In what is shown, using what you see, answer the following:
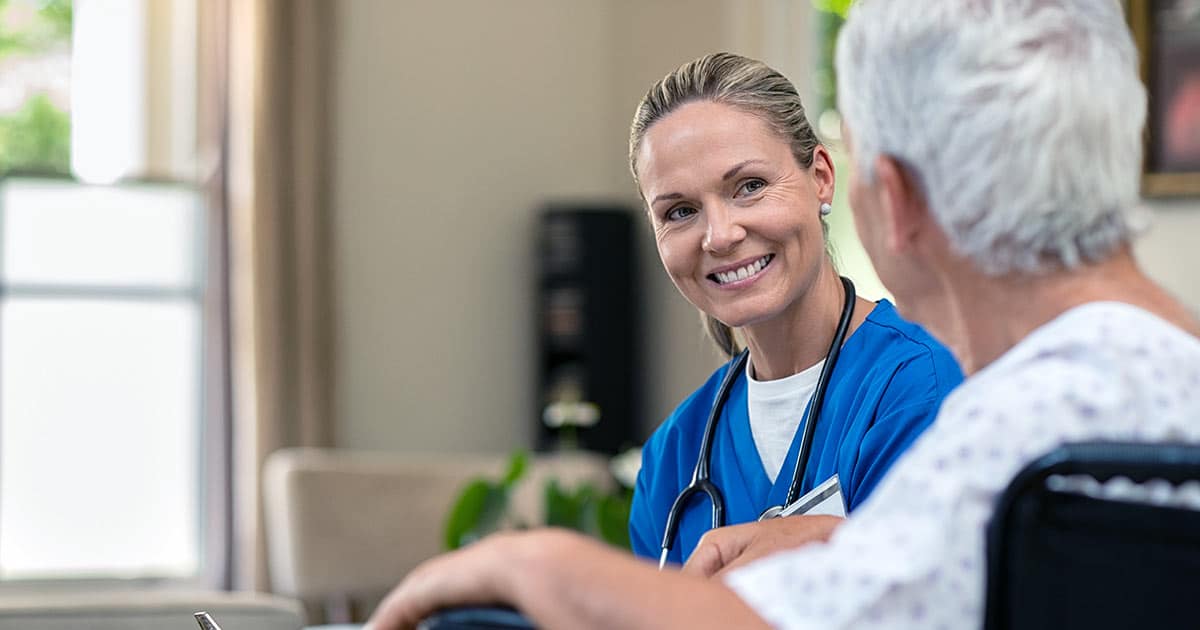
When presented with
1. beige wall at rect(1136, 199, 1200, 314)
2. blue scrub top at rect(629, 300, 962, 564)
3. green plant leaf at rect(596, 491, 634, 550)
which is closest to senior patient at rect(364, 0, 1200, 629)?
blue scrub top at rect(629, 300, 962, 564)

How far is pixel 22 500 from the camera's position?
543 cm

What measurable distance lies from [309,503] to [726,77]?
3.23m

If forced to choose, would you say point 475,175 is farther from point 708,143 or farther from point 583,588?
point 583,588

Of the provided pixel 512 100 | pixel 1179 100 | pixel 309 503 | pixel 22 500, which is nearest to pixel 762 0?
pixel 512 100

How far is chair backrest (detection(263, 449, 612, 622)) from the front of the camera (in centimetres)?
477

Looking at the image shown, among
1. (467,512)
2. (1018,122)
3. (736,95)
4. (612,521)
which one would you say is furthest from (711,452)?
(467,512)

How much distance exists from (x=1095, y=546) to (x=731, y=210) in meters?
1.02

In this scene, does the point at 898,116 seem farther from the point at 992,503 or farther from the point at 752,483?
the point at 752,483

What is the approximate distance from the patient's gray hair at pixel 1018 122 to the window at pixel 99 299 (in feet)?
16.2

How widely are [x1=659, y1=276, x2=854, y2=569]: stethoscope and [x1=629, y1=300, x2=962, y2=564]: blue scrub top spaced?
0.01 meters

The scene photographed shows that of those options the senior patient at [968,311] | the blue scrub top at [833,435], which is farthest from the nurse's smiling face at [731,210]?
the senior patient at [968,311]

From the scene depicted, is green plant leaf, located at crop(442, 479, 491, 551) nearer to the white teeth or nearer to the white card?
the white teeth

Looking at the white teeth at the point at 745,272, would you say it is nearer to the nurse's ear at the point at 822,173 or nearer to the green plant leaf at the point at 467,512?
the nurse's ear at the point at 822,173

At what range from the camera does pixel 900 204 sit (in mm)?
1044
